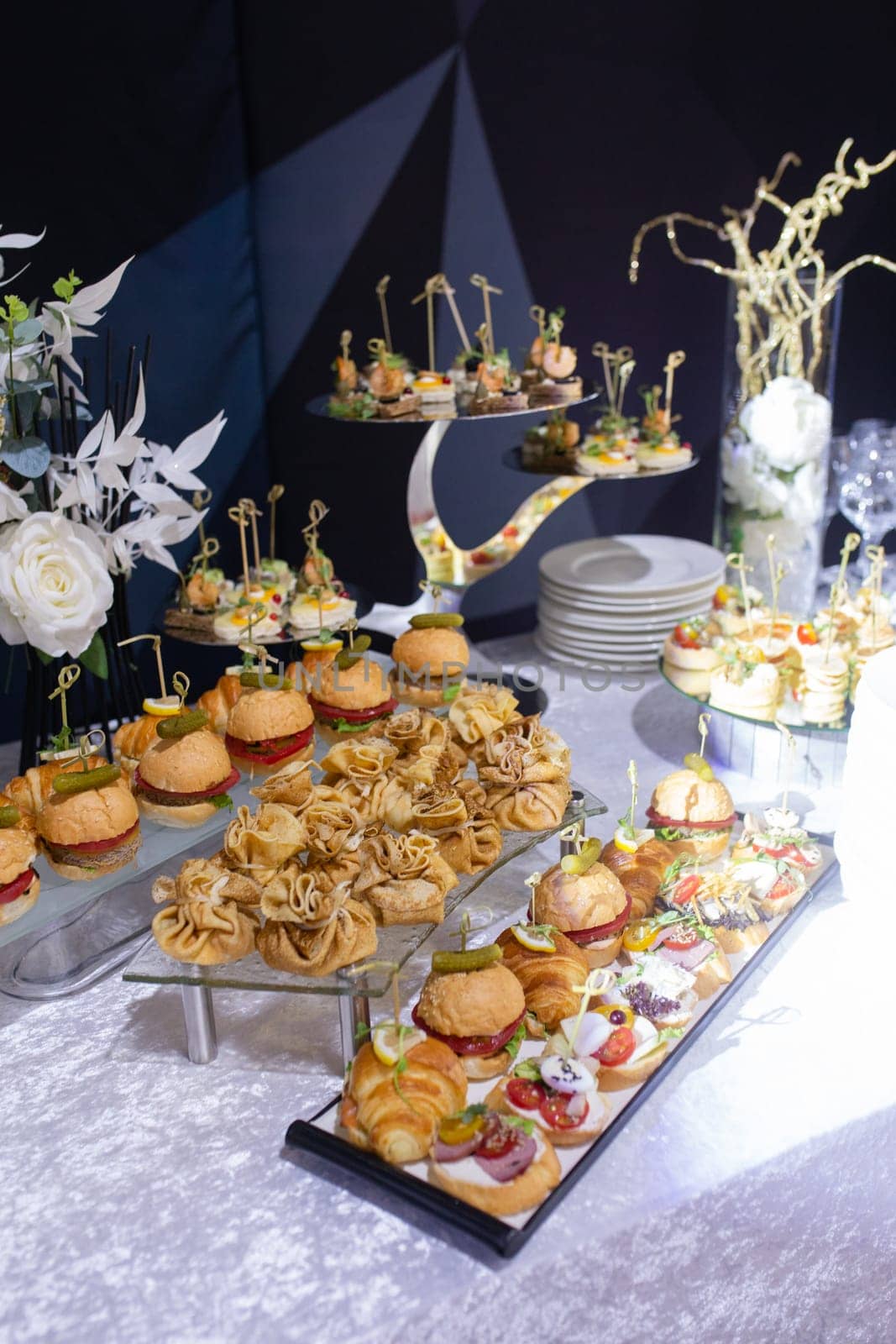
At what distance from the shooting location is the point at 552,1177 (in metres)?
1.39

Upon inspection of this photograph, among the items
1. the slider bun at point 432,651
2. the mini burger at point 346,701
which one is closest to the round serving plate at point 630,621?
the slider bun at point 432,651

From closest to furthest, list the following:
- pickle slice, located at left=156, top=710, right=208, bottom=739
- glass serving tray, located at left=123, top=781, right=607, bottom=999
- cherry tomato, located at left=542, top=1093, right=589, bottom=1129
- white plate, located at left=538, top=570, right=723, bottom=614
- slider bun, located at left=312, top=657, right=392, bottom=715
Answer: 1. cherry tomato, located at left=542, top=1093, right=589, bottom=1129
2. glass serving tray, located at left=123, top=781, right=607, bottom=999
3. pickle slice, located at left=156, top=710, right=208, bottom=739
4. slider bun, located at left=312, top=657, right=392, bottom=715
5. white plate, located at left=538, top=570, right=723, bottom=614

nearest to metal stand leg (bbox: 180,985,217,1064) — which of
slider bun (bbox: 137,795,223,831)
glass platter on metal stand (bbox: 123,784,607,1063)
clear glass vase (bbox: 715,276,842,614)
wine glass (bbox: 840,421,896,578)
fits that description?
glass platter on metal stand (bbox: 123,784,607,1063)

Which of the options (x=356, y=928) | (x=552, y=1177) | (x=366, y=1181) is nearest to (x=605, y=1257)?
(x=552, y=1177)

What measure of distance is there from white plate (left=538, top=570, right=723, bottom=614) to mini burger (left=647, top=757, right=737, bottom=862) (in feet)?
2.99

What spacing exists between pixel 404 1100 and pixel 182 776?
2.19 ft

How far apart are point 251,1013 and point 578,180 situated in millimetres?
2352

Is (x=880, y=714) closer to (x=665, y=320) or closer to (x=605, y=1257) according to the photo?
(x=605, y=1257)


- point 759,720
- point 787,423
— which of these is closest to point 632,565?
point 787,423

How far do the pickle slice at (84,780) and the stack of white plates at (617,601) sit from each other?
1421 mm

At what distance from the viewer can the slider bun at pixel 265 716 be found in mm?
2078

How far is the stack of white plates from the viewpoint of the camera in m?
2.92

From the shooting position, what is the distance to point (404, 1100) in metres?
1.45

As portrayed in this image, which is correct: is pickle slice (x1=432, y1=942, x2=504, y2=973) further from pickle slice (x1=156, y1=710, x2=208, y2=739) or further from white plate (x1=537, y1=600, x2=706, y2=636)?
white plate (x1=537, y1=600, x2=706, y2=636)
